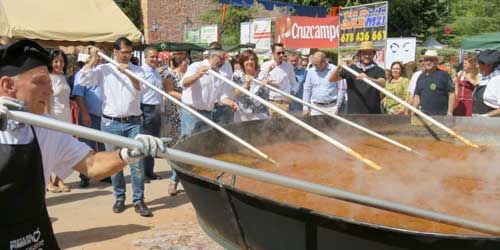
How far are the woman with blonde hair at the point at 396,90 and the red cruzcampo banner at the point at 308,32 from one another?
20.0 ft

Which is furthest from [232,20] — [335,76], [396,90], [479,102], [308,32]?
[479,102]

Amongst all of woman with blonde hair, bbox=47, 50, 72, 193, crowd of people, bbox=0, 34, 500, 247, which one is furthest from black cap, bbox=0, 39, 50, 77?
woman with blonde hair, bbox=47, 50, 72, 193

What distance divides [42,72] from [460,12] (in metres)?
48.6

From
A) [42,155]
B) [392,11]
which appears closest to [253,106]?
[42,155]

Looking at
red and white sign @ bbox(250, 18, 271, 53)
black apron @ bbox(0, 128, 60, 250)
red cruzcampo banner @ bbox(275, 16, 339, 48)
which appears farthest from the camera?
red and white sign @ bbox(250, 18, 271, 53)

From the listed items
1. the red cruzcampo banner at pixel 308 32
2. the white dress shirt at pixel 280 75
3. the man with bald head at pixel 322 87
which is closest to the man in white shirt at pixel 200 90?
the white dress shirt at pixel 280 75

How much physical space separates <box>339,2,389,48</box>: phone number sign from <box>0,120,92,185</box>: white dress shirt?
8.52m

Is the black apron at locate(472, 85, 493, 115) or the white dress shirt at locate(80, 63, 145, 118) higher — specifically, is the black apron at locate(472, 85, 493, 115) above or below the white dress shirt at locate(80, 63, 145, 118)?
below

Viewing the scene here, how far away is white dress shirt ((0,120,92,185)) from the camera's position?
213cm

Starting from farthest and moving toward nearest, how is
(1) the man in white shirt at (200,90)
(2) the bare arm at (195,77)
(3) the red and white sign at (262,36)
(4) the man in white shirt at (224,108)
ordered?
(3) the red and white sign at (262,36)
(4) the man in white shirt at (224,108)
(1) the man in white shirt at (200,90)
(2) the bare arm at (195,77)

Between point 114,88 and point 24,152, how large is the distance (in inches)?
142

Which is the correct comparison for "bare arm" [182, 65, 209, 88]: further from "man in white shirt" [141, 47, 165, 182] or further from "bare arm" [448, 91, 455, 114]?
"bare arm" [448, 91, 455, 114]

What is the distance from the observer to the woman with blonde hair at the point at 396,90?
820cm

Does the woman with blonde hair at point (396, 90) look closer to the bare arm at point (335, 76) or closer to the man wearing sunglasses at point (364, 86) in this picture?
the man wearing sunglasses at point (364, 86)
